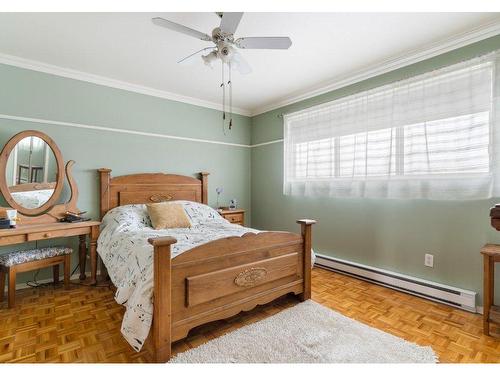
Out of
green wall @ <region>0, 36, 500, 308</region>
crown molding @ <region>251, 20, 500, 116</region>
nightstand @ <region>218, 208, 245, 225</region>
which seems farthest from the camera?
nightstand @ <region>218, 208, 245, 225</region>

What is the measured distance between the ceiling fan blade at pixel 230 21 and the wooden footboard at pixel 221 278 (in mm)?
1425

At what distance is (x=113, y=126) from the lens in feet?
10.6

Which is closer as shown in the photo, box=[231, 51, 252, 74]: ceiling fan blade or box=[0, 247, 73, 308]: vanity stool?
box=[231, 51, 252, 74]: ceiling fan blade

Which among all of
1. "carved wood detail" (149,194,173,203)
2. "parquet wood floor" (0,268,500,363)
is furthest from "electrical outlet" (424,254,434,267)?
"carved wood detail" (149,194,173,203)

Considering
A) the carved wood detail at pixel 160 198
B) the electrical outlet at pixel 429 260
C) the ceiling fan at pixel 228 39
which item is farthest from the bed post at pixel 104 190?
the electrical outlet at pixel 429 260

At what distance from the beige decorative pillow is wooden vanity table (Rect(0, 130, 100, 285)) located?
1.91 ft

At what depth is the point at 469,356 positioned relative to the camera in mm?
1623

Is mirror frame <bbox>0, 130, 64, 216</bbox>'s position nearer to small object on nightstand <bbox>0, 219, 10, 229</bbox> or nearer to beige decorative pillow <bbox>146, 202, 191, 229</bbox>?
small object on nightstand <bbox>0, 219, 10, 229</bbox>

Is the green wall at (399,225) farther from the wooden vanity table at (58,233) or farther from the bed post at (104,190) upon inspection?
the wooden vanity table at (58,233)

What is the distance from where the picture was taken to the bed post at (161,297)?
4.97 feet

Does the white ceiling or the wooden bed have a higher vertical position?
the white ceiling

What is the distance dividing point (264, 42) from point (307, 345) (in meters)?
2.11

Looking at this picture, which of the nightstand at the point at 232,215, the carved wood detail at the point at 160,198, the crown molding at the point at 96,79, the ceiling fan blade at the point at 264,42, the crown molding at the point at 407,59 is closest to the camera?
the ceiling fan blade at the point at 264,42

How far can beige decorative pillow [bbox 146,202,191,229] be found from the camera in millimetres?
2809
